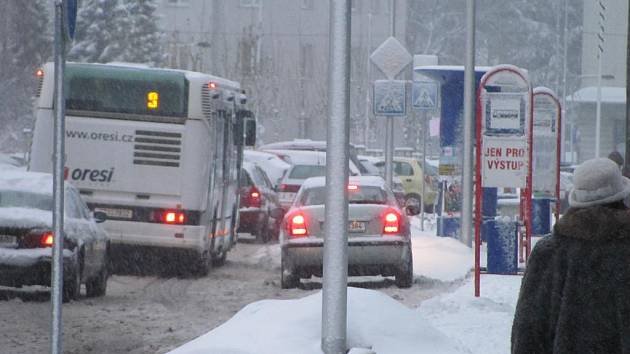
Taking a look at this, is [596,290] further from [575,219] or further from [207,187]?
[207,187]

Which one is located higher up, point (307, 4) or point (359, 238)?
point (307, 4)

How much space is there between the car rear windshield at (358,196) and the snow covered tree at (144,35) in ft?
161

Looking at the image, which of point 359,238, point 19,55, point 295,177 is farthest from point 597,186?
point 19,55

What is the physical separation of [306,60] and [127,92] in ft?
189

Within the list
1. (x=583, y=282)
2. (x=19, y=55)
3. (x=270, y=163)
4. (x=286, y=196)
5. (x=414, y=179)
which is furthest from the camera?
(x=19, y=55)

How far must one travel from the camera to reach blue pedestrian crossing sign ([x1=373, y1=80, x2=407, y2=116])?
30067mm

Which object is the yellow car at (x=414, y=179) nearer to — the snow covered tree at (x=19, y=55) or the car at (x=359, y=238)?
the snow covered tree at (x=19, y=55)

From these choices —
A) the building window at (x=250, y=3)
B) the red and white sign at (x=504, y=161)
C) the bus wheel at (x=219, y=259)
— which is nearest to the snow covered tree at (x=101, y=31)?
the building window at (x=250, y=3)

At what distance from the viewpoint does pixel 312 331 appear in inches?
408

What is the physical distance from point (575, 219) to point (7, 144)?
6691 cm

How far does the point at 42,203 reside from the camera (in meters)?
18.0

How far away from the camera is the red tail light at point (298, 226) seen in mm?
19750

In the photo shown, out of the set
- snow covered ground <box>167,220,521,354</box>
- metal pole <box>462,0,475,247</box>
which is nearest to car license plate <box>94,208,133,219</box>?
metal pole <box>462,0,475,247</box>

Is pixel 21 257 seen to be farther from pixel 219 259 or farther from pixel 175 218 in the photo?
pixel 219 259
